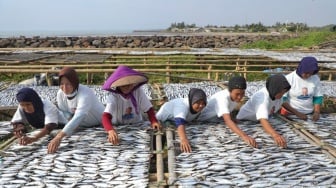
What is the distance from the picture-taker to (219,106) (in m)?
5.65

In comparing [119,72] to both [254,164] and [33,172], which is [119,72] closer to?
[33,172]

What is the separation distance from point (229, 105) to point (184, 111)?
0.70 m

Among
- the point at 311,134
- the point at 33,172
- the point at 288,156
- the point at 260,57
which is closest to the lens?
the point at 33,172

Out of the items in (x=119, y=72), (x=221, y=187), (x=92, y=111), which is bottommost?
(x=221, y=187)

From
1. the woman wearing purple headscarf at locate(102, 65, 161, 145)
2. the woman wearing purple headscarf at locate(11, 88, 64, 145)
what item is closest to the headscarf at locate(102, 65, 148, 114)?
the woman wearing purple headscarf at locate(102, 65, 161, 145)

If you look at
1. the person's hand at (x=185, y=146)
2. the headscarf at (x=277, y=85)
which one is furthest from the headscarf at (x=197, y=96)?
the headscarf at (x=277, y=85)

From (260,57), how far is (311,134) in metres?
9.48

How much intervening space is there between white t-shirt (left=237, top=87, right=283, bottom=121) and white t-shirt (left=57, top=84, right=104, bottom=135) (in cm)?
229

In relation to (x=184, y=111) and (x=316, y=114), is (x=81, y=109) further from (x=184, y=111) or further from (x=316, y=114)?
(x=316, y=114)

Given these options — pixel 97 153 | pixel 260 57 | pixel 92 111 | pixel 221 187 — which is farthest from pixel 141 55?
pixel 221 187

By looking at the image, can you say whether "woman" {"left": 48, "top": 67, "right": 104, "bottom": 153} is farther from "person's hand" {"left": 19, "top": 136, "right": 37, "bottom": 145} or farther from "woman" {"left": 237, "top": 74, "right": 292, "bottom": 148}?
"woman" {"left": 237, "top": 74, "right": 292, "bottom": 148}

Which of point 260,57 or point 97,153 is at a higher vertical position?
point 260,57

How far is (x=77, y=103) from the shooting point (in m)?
5.45

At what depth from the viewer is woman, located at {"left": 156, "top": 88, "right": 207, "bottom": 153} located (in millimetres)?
5105
